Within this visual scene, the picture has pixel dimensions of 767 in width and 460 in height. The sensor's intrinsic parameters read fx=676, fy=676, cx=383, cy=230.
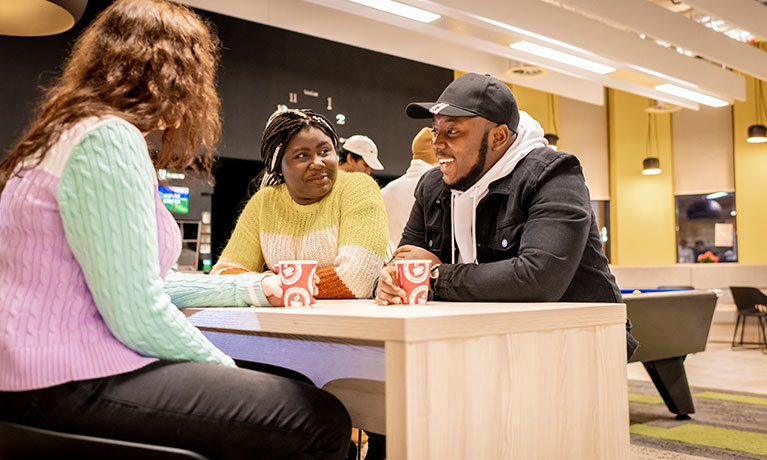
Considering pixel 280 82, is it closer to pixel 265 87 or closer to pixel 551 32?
pixel 265 87

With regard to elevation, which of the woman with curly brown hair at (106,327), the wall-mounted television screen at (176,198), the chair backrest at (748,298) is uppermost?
the wall-mounted television screen at (176,198)

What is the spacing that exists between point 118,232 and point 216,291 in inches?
20.2

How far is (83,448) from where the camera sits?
1.10 meters

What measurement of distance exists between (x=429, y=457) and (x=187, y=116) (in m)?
0.86

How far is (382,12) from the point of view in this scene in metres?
5.72

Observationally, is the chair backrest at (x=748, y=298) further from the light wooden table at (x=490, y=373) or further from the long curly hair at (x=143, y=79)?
the long curly hair at (x=143, y=79)

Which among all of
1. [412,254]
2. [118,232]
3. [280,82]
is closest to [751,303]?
[280,82]

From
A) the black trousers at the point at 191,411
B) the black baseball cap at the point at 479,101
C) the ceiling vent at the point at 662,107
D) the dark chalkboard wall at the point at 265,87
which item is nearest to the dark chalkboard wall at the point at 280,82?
the dark chalkboard wall at the point at 265,87

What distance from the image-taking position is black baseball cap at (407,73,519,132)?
2107 mm

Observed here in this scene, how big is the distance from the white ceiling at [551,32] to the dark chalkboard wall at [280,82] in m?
0.71

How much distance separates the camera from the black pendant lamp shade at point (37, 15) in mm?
3625

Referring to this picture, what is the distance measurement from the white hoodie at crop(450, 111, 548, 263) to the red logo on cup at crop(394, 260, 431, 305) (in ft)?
1.63

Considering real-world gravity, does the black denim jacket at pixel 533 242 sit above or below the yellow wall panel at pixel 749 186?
below

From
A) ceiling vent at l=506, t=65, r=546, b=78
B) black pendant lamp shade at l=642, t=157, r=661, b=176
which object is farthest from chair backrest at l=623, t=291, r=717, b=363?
black pendant lamp shade at l=642, t=157, r=661, b=176
